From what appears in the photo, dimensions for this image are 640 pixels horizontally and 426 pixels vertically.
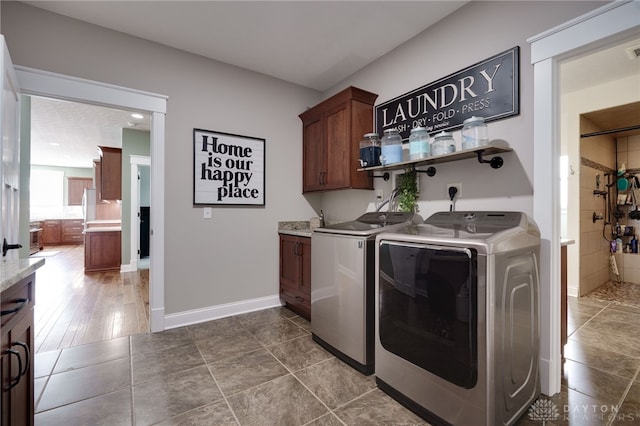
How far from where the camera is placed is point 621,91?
10.8 ft

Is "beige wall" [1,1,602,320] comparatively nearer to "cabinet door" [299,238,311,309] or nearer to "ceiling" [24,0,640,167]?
"ceiling" [24,0,640,167]

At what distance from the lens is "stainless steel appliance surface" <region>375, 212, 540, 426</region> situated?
1.28 meters

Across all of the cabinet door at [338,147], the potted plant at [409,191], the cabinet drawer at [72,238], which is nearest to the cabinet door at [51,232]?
the cabinet drawer at [72,238]

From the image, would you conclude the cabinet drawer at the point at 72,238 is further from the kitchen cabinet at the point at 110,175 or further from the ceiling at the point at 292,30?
the ceiling at the point at 292,30

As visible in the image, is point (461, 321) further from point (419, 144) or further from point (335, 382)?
point (419, 144)

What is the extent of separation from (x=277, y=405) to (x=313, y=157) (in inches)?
93.5

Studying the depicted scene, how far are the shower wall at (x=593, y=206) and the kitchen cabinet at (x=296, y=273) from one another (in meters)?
3.36

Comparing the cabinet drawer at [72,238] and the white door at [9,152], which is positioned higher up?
the white door at [9,152]

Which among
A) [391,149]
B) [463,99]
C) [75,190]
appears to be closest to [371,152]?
[391,149]

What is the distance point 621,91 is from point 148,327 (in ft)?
18.3

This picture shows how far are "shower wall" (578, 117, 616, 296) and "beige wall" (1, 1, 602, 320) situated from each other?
2707 millimetres

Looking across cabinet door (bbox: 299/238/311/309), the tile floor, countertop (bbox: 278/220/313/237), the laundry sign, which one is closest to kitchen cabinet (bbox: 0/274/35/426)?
the tile floor

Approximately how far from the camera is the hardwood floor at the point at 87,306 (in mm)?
2553

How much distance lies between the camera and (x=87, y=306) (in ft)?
10.9
